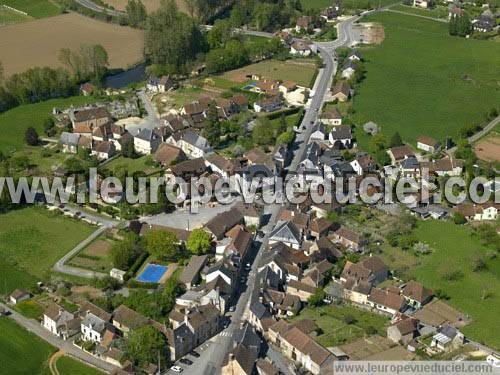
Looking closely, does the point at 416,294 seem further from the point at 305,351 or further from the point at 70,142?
the point at 70,142

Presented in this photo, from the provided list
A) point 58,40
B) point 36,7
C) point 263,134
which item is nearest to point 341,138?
point 263,134

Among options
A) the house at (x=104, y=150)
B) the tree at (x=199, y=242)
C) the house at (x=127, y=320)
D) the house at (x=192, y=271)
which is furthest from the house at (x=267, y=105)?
the house at (x=127, y=320)

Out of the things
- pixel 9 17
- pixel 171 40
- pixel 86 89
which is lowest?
pixel 86 89

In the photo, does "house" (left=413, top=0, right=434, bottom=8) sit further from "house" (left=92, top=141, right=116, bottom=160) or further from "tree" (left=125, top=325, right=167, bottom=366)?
"tree" (left=125, top=325, right=167, bottom=366)

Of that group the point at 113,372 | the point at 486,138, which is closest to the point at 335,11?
the point at 486,138

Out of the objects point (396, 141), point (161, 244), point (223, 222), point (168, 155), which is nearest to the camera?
point (161, 244)
